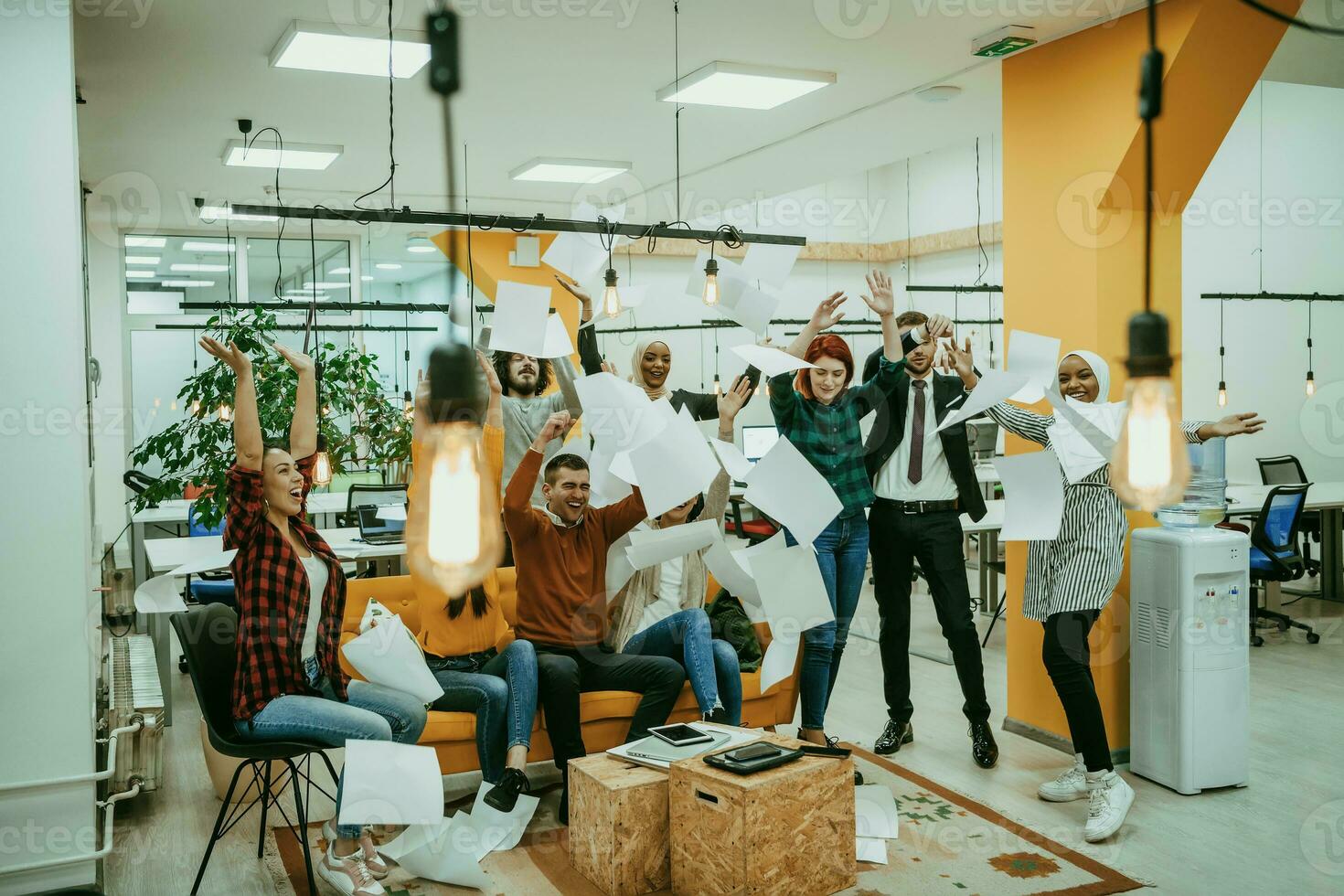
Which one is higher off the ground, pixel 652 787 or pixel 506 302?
pixel 506 302

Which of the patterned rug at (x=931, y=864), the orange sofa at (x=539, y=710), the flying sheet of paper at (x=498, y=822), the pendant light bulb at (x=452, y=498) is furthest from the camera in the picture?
the orange sofa at (x=539, y=710)

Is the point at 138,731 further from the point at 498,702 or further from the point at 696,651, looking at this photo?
the point at 696,651

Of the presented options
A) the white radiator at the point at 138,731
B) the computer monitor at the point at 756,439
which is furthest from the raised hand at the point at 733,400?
the computer monitor at the point at 756,439

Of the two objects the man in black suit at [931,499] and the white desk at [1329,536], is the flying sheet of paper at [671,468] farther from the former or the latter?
the white desk at [1329,536]

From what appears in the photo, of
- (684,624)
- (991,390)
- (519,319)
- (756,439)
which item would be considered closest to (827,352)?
(991,390)

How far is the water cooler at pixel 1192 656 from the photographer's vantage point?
3982 millimetres

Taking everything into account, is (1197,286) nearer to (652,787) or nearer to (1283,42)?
(1283,42)

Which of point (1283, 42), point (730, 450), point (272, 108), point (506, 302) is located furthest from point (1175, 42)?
point (272, 108)

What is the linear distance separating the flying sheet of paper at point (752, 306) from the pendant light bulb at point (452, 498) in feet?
8.19

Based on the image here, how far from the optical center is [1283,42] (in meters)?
4.83

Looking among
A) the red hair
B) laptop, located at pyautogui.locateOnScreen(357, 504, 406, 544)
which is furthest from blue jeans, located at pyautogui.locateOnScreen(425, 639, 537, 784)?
laptop, located at pyautogui.locateOnScreen(357, 504, 406, 544)

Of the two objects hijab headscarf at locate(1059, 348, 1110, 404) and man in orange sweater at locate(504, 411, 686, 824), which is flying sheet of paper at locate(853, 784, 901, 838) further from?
hijab headscarf at locate(1059, 348, 1110, 404)

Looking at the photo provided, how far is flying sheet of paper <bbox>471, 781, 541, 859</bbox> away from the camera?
3631 mm

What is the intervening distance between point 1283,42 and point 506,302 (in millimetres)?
3919
